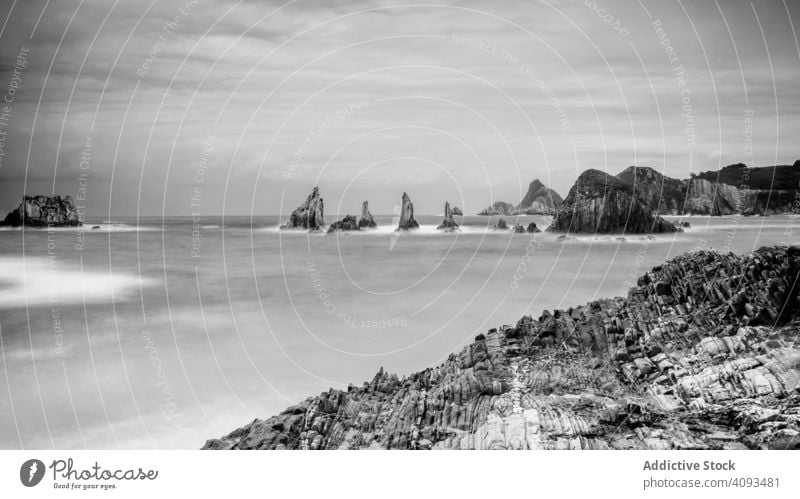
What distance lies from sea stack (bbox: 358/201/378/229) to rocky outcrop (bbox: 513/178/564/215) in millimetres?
2686

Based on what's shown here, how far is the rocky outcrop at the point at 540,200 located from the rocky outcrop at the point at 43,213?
8.02 m

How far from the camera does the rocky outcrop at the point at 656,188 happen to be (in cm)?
1177

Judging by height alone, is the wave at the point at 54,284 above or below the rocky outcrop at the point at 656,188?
below

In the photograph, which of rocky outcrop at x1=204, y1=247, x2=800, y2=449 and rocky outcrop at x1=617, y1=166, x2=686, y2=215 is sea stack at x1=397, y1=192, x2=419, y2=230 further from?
rocky outcrop at x1=617, y1=166, x2=686, y2=215

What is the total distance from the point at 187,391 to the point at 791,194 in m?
10.9

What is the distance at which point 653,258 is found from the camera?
466 inches

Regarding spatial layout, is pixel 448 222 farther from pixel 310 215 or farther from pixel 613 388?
pixel 613 388

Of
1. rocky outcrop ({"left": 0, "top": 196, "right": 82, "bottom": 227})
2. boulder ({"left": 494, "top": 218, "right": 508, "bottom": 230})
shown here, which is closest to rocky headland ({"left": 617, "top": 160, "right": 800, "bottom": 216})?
boulder ({"left": 494, "top": 218, "right": 508, "bottom": 230})

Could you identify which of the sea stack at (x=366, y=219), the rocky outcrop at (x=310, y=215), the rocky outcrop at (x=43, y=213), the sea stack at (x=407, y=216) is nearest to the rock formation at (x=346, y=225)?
the sea stack at (x=366, y=219)

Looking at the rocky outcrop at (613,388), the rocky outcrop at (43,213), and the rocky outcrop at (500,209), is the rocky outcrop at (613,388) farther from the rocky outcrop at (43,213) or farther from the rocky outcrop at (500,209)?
the rocky outcrop at (43,213)

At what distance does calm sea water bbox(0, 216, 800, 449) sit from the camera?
9.64 meters

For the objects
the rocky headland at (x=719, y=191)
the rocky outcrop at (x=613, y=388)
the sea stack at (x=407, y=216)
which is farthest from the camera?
the sea stack at (x=407, y=216)
